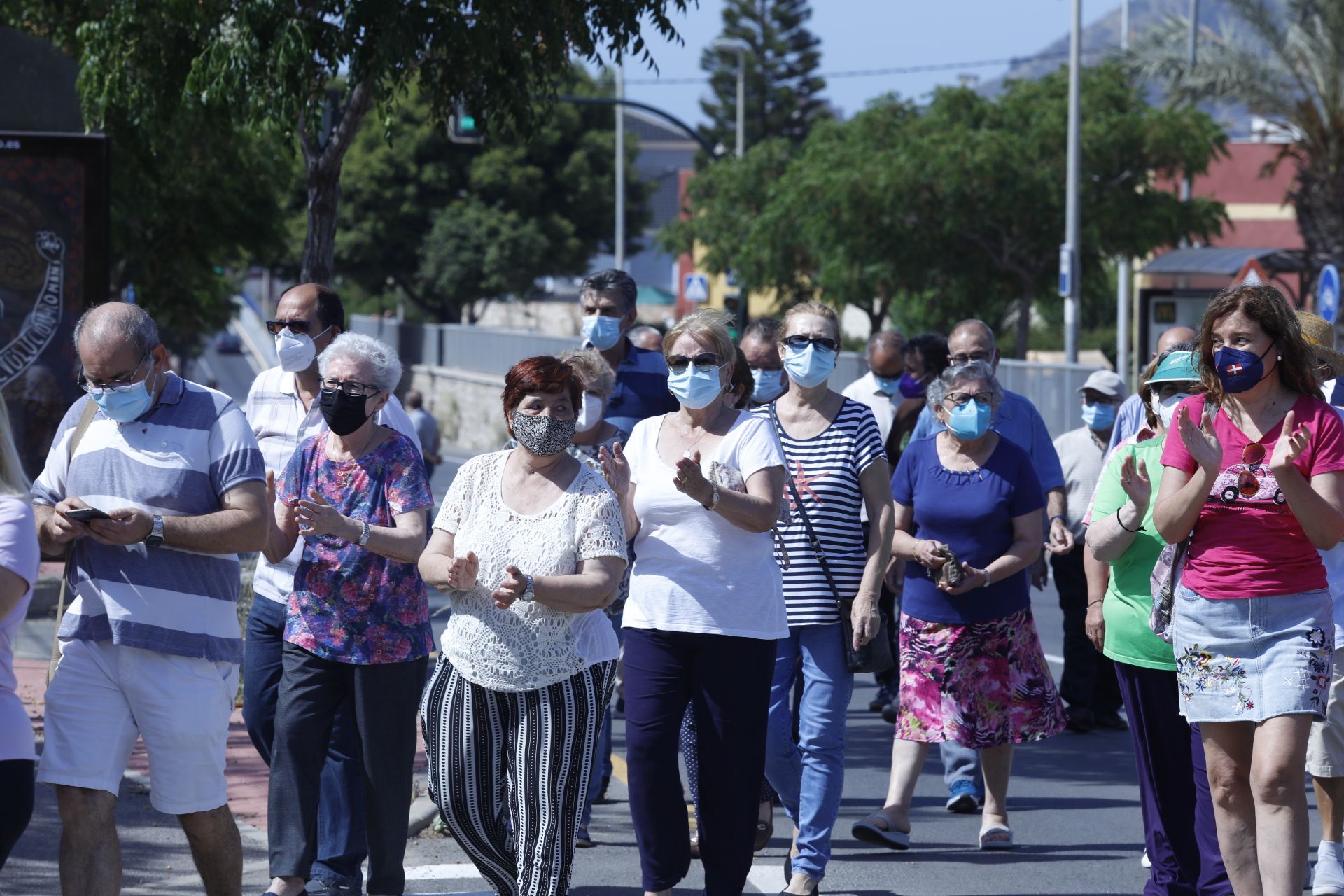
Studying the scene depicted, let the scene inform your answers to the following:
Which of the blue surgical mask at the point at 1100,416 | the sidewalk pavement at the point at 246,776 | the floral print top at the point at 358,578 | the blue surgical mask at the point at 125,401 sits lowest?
the sidewalk pavement at the point at 246,776

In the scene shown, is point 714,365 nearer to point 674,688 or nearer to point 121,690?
point 674,688

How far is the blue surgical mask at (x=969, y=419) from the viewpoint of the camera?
6.58m

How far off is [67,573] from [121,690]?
37 cm

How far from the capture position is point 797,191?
32500 mm

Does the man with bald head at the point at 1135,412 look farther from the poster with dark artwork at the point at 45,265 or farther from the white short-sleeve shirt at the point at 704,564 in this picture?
the poster with dark artwork at the point at 45,265

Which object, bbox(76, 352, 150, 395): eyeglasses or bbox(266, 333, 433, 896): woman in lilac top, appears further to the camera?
bbox(266, 333, 433, 896): woman in lilac top

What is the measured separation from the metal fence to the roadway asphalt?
8004 mm

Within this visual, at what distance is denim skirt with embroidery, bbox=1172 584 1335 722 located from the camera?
15.3 ft

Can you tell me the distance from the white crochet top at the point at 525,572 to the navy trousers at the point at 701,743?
30 centimetres

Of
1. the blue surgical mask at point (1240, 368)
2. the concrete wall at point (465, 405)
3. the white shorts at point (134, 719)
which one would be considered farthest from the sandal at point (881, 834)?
the concrete wall at point (465, 405)

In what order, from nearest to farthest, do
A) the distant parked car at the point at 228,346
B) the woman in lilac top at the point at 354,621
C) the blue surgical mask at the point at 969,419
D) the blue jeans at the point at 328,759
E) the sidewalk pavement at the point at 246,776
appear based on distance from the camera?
the woman in lilac top at the point at 354,621 → the blue jeans at the point at 328,759 → the blue surgical mask at the point at 969,419 → the sidewalk pavement at the point at 246,776 → the distant parked car at the point at 228,346

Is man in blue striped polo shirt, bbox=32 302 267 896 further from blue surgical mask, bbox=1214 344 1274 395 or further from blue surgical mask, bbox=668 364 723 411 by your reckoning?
blue surgical mask, bbox=1214 344 1274 395

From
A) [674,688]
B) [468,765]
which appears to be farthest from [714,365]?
[468,765]

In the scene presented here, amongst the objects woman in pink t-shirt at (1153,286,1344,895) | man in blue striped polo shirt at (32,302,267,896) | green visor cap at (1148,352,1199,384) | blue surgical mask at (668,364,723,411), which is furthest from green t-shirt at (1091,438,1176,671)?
man in blue striped polo shirt at (32,302,267,896)
